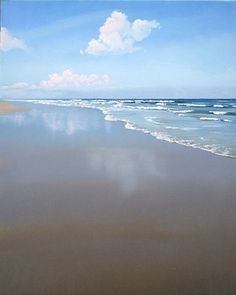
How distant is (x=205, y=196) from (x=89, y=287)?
1751 millimetres

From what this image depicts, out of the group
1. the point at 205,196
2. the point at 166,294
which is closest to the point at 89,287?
the point at 166,294

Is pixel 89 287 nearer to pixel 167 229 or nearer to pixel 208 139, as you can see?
pixel 167 229

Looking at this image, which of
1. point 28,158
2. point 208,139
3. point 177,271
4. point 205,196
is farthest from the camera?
point 208,139

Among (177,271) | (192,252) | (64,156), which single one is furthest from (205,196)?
(64,156)

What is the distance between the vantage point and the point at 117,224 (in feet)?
8.36

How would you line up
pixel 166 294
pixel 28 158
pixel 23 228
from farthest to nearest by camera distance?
1. pixel 28 158
2. pixel 23 228
3. pixel 166 294

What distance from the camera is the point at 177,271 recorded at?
6.36ft

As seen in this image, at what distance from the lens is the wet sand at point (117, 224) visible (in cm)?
186

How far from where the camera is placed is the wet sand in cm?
186

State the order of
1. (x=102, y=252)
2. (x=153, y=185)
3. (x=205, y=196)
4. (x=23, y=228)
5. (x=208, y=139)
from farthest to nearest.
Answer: (x=208, y=139) → (x=153, y=185) → (x=205, y=196) → (x=23, y=228) → (x=102, y=252)

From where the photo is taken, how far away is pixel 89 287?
1800mm

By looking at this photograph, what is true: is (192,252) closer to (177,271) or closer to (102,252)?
(177,271)

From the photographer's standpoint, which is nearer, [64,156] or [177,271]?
[177,271]

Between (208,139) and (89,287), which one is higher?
(208,139)
